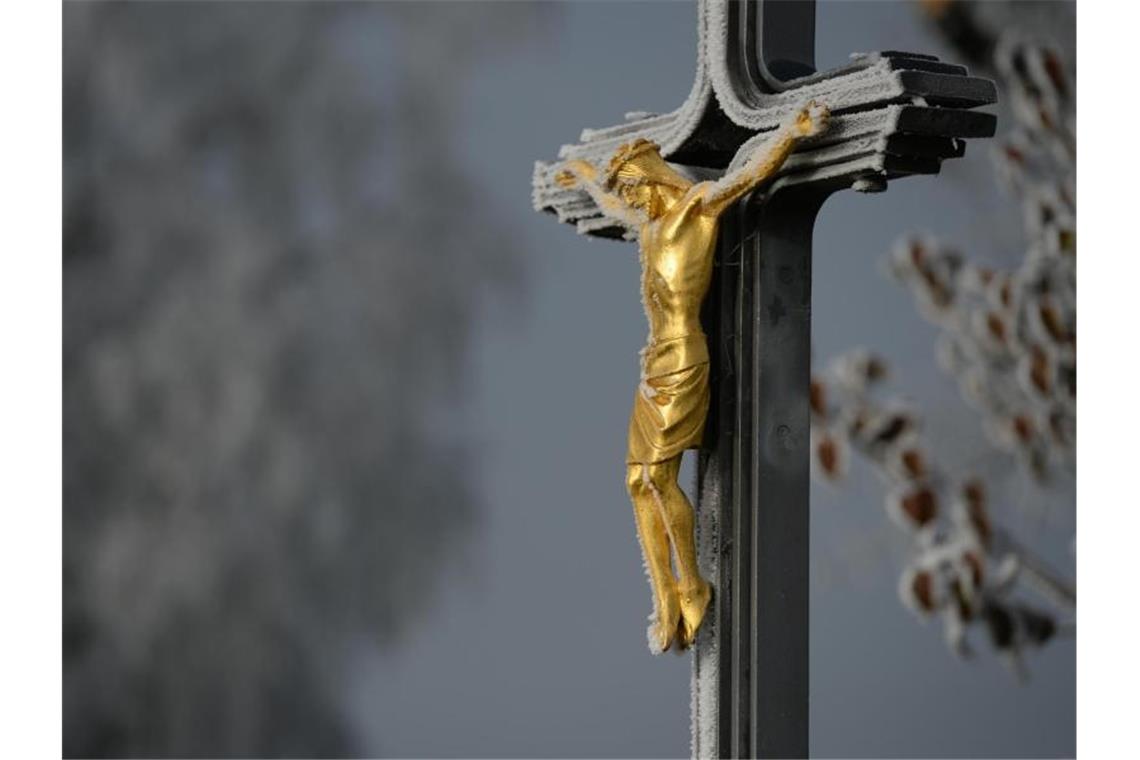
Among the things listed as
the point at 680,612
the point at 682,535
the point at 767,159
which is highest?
the point at 767,159

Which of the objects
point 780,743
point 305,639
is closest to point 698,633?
point 780,743

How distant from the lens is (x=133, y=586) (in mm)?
4629

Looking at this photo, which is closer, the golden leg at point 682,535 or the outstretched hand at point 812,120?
the outstretched hand at point 812,120

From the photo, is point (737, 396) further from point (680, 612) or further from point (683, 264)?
point (680, 612)

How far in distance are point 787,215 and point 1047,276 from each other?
8.99ft

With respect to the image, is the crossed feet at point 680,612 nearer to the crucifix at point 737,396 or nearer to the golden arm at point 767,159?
the crucifix at point 737,396

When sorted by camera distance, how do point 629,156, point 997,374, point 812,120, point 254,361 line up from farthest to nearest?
point 997,374, point 254,361, point 629,156, point 812,120

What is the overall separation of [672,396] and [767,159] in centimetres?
36

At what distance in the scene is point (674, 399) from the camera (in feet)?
8.30

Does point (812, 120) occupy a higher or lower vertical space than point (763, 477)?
higher

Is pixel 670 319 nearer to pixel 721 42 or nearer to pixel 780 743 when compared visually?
pixel 721 42

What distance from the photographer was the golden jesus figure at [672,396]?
2529 mm

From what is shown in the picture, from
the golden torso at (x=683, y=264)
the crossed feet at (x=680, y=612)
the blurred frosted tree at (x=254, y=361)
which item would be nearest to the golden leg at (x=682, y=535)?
the crossed feet at (x=680, y=612)

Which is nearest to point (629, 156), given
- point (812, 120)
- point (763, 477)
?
point (812, 120)
